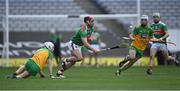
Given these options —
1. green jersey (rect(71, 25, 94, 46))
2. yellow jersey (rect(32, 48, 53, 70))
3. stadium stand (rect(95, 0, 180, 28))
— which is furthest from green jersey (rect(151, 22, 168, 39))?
stadium stand (rect(95, 0, 180, 28))

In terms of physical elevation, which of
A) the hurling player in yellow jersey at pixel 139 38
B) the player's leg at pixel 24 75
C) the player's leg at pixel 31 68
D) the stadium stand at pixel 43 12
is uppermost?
the stadium stand at pixel 43 12

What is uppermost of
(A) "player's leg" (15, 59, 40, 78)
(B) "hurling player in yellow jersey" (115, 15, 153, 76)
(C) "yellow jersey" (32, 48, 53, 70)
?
(B) "hurling player in yellow jersey" (115, 15, 153, 76)

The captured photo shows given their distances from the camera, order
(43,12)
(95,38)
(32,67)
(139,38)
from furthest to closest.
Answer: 1. (43,12)
2. (95,38)
3. (139,38)
4. (32,67)

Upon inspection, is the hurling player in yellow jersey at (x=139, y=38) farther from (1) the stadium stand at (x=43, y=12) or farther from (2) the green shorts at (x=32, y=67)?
(1) the stadium stand at (x=43, y=12)

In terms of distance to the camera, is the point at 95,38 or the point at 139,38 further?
the point at 95,38

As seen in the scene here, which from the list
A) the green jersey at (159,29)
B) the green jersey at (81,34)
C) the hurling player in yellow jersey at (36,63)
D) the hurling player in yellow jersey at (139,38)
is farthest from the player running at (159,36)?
the hurling player in yellow jersey at (36,63)

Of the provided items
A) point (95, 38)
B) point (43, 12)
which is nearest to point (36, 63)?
point (95, 38)

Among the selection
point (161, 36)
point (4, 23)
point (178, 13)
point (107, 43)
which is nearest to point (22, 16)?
point (4, 23)

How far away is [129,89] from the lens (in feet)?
62.7

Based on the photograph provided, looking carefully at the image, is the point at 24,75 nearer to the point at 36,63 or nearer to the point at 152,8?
the point at 36,63

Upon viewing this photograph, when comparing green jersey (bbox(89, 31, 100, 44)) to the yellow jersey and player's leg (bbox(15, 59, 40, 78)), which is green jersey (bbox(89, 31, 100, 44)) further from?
player's leg (bbox(15, 59, 40, 78))

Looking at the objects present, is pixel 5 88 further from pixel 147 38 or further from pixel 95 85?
pixel 147 38

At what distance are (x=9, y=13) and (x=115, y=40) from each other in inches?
232

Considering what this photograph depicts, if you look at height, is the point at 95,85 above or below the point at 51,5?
below
